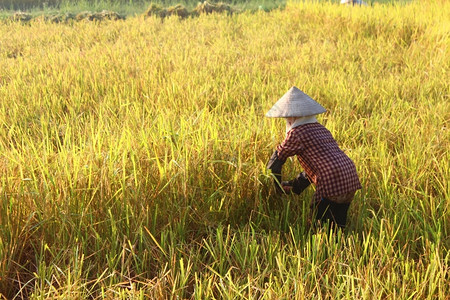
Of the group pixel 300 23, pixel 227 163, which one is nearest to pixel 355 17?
pixel 300 23

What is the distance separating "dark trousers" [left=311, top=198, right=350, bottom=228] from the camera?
1.69m

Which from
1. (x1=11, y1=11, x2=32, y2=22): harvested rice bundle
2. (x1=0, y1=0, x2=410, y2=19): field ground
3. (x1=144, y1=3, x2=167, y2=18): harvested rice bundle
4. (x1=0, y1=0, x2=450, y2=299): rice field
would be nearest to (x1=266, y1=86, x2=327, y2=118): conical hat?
(x1=0, y1=0, x2=450, y2=299): rice field

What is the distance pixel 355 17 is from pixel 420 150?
3.79 m

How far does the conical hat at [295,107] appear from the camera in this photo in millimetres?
1696

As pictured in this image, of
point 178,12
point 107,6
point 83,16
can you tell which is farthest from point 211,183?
point 107,6

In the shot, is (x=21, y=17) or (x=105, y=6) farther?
(x=105, y=6)

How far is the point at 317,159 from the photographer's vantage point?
167 cm

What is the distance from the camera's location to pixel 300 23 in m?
6.11

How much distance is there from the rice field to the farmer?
0.10 meters

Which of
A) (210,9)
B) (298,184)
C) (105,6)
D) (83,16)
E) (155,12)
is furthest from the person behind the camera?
(105,6)

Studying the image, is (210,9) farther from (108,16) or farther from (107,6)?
(107,6)

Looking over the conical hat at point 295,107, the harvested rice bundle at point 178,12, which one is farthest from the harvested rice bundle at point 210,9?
the conical hat at point 295,107

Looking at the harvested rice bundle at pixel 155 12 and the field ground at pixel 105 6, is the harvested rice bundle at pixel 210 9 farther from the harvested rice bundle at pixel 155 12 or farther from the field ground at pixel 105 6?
the harvested rice bundle at pixel 155 12

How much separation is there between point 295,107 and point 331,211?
416mm
